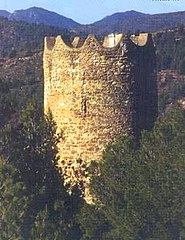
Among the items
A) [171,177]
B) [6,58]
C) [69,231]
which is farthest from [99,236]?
[6,58]

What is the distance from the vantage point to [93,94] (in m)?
18.1

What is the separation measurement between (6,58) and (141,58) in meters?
72.6

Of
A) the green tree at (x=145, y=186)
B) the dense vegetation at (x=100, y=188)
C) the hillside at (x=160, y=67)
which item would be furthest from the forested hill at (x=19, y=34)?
the green tree at (x=145, y=186)

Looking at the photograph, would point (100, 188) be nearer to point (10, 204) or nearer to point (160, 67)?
point (10, 204)

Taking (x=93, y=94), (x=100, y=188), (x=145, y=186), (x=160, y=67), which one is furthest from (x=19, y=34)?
(x=145, y=186)

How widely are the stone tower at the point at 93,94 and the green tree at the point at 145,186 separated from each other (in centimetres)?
114

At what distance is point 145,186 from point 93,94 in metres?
2.93

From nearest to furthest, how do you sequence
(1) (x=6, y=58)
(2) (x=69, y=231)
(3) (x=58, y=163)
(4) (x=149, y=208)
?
(4) (x=149, y=208) < (2) (x=69, y=231) < (3) (x=58, y=163) < (1) (x=6, y=58)

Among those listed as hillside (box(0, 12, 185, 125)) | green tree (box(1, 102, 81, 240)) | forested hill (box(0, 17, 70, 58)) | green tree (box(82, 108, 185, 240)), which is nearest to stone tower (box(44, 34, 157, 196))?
green tree (box(1, 102, 81, 240))

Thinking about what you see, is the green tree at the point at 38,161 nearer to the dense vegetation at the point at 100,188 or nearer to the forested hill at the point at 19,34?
the dense vegetation at the point at 100,188

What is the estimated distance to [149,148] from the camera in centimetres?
1683

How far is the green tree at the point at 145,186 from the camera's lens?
16.2 metres

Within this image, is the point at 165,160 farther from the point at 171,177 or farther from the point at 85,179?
the point at 85,179

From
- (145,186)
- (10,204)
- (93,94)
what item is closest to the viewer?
(145,186)
